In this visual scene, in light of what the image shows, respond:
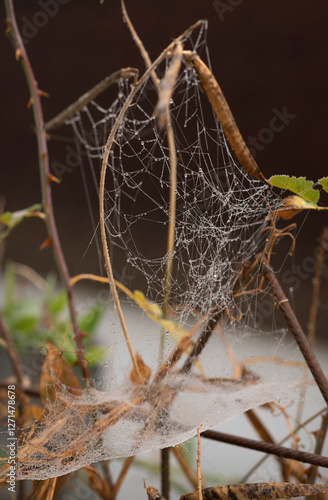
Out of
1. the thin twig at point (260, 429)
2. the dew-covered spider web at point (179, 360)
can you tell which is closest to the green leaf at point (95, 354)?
the dew-covered spider web at point (179, 360)

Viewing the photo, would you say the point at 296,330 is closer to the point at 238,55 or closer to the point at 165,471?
the point at 165,471

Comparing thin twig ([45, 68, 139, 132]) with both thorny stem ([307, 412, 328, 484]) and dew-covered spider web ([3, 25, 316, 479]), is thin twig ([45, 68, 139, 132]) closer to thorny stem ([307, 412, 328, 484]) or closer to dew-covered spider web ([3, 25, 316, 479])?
dew-covered spider web ([3, 25, 316, 479])

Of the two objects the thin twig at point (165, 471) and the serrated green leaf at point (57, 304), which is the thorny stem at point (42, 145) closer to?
the thin twig at point (165, 471)

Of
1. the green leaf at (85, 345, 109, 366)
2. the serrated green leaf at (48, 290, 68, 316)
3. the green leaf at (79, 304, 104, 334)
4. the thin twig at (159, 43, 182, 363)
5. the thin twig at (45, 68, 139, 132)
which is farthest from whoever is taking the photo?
the serrated green leaf at (48, 290, 68, 316)

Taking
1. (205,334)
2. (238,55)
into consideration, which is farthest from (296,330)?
(238,55)

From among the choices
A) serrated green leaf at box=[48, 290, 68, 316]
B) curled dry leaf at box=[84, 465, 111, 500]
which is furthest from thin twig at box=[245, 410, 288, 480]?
serrated green leaf at box=[48, 290, 68, 316]

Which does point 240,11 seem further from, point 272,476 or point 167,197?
point 272,476
